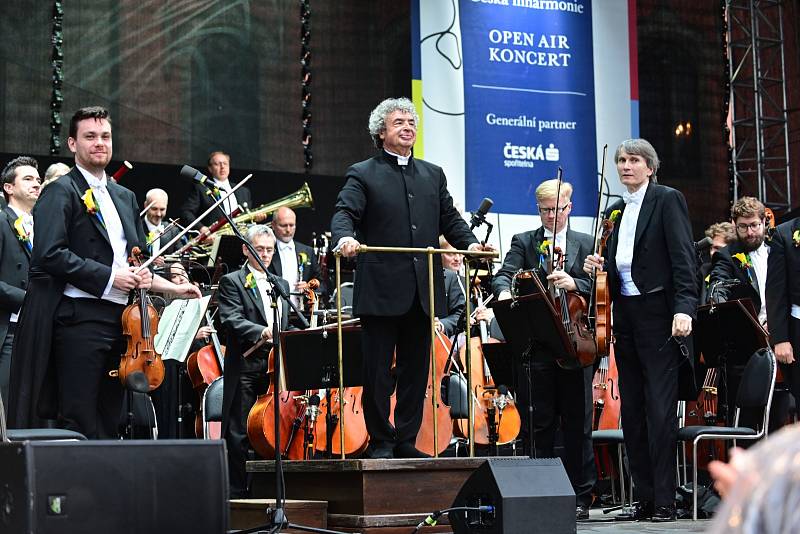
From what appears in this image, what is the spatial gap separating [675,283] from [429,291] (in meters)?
1.26

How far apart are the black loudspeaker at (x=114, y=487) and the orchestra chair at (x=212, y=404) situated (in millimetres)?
4126

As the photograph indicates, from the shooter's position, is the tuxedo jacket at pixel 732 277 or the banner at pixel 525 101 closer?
the tuxedo jacket at pixel 732 277

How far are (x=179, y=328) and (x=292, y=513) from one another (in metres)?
2.41

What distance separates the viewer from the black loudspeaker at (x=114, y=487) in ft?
9.64

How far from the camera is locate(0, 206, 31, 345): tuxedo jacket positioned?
211 inches

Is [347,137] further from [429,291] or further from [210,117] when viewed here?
[429,291]

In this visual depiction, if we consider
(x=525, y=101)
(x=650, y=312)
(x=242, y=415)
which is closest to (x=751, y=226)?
(x=650, y=312)

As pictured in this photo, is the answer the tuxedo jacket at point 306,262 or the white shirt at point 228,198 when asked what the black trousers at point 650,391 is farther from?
the white shirt at point 228,198

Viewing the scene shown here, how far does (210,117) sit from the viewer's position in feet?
34.6

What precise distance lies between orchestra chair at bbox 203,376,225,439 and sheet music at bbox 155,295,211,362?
662 mm

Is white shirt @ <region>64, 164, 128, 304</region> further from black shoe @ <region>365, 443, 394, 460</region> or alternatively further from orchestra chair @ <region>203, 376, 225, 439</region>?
orchestra chair @ <region>203, 376, 225, 439</region>

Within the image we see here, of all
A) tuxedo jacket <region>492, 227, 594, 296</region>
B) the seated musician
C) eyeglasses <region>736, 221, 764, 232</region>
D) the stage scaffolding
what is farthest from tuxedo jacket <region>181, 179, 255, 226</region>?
the stage scaffolding

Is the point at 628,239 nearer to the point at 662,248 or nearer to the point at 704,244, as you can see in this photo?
the point at 662,248

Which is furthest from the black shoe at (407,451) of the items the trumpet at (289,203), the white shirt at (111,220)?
the trumpet at (289,203)
